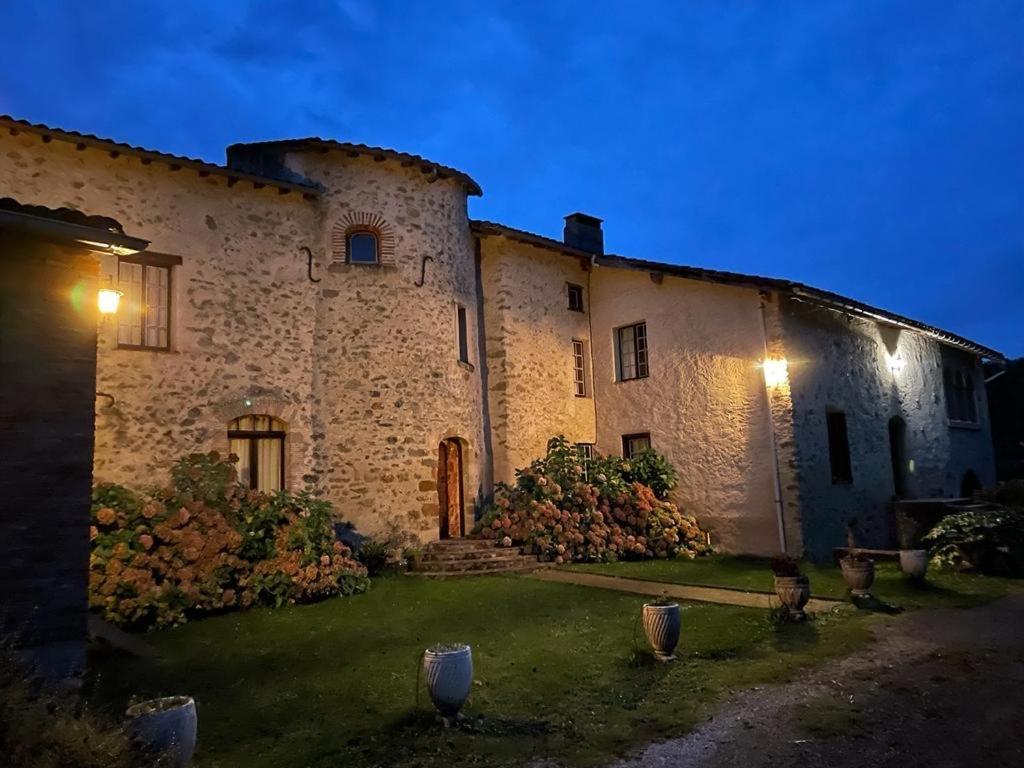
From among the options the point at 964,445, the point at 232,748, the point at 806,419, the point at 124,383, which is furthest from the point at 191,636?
the point at 964,445

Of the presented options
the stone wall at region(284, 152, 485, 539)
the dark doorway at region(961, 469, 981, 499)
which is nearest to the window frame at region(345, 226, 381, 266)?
the stone wall at region(284, 152, 485, 539)

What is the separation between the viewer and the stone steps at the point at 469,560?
39.8 feet

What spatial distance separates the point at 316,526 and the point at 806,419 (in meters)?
9.00

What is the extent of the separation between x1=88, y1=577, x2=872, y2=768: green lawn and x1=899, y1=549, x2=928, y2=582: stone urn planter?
2.36 meters

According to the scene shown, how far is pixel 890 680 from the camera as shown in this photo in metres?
5.83

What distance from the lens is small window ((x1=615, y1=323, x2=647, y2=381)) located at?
15.8 meters

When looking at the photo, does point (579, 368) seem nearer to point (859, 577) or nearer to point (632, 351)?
point (632, 351)

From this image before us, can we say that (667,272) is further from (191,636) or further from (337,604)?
(191,636)

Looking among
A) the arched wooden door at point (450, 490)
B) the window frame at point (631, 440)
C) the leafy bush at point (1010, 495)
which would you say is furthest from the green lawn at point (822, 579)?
the window frame at point (631, 440)

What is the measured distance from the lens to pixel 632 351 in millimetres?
16094

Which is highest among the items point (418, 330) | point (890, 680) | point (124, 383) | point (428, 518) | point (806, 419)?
point (418, 330)

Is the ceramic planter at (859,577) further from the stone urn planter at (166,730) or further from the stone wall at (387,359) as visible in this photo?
the stone urn planter at (166,730)

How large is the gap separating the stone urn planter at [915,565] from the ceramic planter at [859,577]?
1569mm

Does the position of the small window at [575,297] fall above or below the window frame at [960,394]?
above
